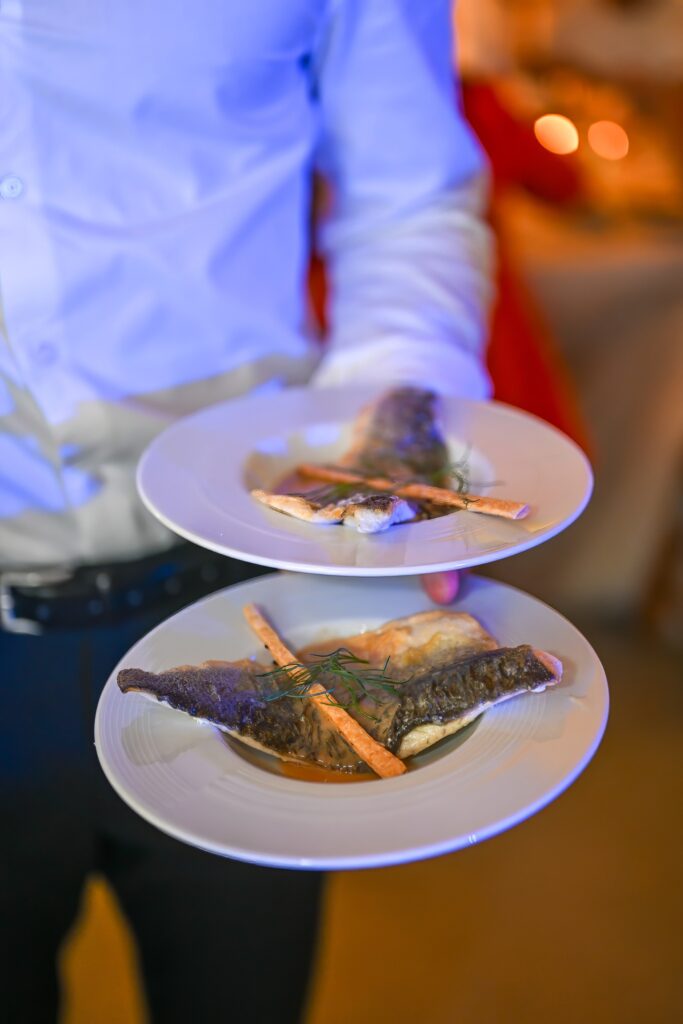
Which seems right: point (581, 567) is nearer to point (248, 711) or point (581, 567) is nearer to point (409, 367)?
point (409, 367)

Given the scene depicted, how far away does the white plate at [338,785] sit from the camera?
0.54 m

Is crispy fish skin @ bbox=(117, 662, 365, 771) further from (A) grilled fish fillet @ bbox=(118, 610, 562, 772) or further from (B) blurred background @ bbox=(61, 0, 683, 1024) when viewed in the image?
(B) blurred background @ bbox=(61, 0, 683, 1024)

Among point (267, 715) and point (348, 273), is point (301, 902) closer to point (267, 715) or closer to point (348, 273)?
point (267, 715)

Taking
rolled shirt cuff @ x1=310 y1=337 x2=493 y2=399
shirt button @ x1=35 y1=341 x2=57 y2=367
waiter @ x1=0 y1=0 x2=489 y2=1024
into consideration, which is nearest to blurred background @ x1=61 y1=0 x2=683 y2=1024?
waiter @ x1=0 y1=0 x2=489 y2=1024

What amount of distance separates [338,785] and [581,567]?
2151mm

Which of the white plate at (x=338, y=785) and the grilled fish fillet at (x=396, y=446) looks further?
the grilled fish fillet at (x=396, y=446)

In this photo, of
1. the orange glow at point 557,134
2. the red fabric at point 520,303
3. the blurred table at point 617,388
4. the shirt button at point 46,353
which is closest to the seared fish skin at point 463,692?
the shirt button at point 46,353

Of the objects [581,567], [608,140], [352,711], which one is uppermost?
[352,711]

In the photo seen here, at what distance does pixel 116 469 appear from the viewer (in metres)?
0.97

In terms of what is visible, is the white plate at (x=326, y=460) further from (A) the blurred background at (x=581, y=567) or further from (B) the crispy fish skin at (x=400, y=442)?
(A) the blurred background at (x=581, y=567)

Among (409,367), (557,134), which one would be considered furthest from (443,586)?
(557,134)

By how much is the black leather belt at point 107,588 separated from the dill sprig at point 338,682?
291 mm

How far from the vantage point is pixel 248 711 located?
2.09ft

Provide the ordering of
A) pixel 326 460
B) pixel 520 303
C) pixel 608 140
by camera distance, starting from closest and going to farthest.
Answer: pixel 326 460 → pixel 520 303 → pixel 608 140
